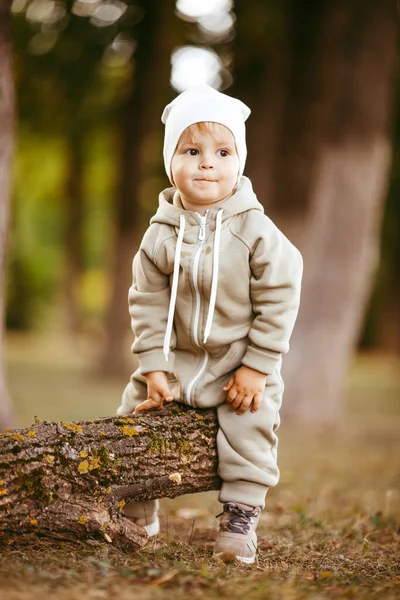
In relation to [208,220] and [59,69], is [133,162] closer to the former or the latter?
[59,69]

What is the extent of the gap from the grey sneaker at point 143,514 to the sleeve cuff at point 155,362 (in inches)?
26.7

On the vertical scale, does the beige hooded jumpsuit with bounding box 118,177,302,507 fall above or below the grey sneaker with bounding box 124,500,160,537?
above

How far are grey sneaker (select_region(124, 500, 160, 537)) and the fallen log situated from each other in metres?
0.27

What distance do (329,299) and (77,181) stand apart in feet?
42.5

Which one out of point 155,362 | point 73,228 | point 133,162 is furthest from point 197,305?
point 73,228

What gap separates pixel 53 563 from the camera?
2836 millimetres

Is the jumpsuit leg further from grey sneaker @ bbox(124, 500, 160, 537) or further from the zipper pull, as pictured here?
the zipper pull

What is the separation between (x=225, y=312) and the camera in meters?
3.26

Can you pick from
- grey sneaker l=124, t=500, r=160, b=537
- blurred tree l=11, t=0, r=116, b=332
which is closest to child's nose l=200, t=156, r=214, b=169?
grey sneaker l=124, t=500, r=160, b=537

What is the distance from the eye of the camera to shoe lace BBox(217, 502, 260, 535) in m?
3.27

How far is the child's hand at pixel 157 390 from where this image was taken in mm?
3295

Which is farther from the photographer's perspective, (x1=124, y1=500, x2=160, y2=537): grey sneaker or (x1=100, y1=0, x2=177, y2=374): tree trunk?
(x1=100, y1=0, x2=177, y2=374): tree trunk

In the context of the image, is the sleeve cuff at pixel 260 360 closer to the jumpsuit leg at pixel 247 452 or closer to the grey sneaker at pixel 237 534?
the jumpsuit leg at pixel 247 452

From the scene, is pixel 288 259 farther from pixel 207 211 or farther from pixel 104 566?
pixel 104 566
